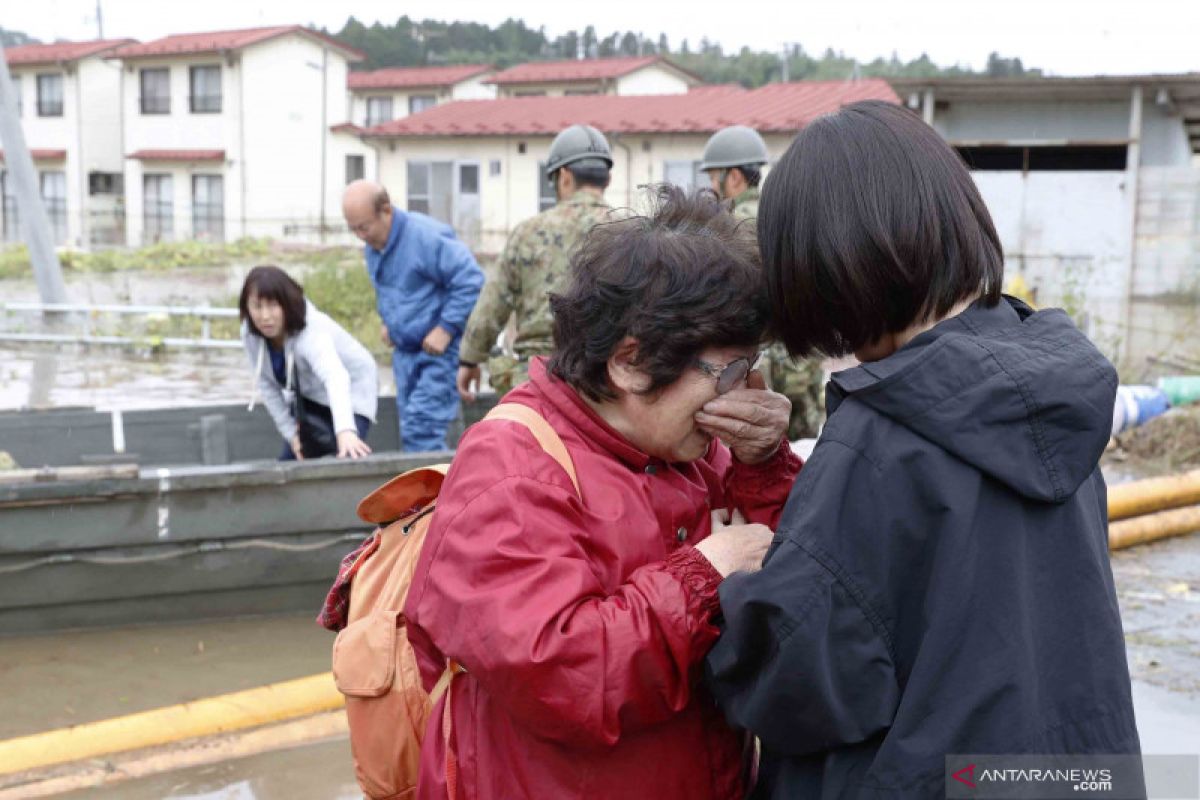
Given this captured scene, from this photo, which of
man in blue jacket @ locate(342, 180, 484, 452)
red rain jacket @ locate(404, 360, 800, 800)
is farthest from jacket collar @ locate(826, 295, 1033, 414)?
man in blue jacket @ locate(342, 180, 484, 452)

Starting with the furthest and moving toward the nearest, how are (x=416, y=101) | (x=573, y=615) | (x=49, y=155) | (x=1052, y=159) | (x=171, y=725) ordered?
1. (x=416, y=101)
2. (x=49, y=155)
3. (x=1052, y=159)
4. (x=171, y=725)
5. (x=573, y=615)

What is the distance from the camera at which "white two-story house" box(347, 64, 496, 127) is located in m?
42.8

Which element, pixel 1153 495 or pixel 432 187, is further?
pixel 432 187

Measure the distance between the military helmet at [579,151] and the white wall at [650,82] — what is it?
33.2m

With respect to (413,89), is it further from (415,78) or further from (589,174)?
(589,174)

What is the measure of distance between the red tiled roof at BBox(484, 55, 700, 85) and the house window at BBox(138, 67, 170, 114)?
32.8ft

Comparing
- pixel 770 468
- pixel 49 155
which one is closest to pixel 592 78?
pixel 49 155

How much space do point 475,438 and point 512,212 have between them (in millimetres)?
28927

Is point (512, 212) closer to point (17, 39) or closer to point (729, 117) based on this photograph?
point (729, 117)

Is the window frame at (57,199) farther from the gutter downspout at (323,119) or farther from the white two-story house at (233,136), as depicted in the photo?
the gutter downspout at (323,119)

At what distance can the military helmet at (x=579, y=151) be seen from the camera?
580 centimetres

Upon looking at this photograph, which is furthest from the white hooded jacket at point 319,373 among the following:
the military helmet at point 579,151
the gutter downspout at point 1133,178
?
the gutter downspout at point 1133,178

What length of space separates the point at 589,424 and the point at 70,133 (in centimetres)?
4230

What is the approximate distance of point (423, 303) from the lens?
7.04 metres
